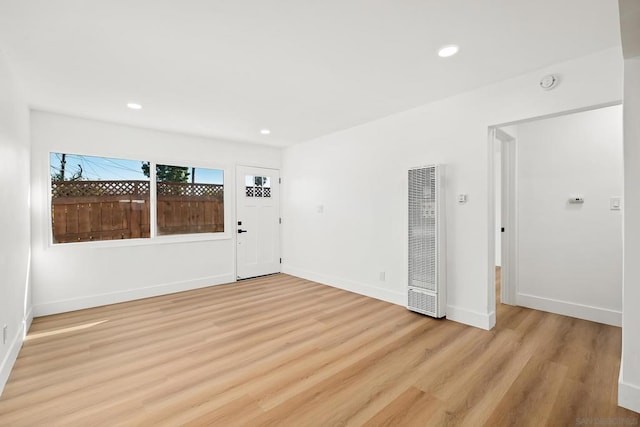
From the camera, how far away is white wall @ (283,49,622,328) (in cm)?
272

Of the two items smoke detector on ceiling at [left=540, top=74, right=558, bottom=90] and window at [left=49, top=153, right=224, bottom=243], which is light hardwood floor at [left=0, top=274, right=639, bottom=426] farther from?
smoke detector on ceiling at [left=540, top=74, right=558, bottom=90]

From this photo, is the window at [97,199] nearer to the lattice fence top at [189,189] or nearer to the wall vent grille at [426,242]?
the lattice fence top at [189,189]

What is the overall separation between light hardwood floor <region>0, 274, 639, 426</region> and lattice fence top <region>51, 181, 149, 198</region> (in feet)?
5.20

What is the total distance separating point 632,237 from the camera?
1.84m

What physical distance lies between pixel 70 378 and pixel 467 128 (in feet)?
14.3

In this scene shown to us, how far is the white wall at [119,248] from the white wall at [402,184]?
4.50 ft

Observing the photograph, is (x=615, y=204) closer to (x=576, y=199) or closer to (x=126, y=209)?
(x=576, y=199)


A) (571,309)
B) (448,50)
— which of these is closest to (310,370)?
(448,50)

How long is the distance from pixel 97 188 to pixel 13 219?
5.09 feet

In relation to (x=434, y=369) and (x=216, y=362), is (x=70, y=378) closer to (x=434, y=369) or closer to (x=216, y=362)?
(x=216, y=362)

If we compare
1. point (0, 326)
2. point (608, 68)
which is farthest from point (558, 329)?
point (0, 326)

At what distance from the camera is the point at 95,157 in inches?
157

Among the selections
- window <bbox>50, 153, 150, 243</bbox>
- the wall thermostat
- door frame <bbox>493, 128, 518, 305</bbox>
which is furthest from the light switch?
window <bbox>50, 153, 150, 243</bbox>

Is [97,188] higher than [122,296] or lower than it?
higher
